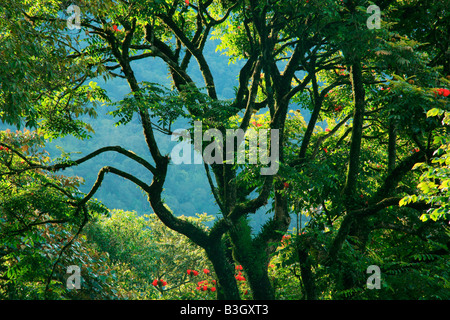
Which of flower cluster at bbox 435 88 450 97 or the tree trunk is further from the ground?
flower cluster at bbox 435 88 450 97

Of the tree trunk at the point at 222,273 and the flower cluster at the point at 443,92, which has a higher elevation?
the flower cluster at the point at 443,92

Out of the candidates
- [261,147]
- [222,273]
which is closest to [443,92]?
[261,147]

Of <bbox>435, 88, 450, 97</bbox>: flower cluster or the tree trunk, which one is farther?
the tree trunk

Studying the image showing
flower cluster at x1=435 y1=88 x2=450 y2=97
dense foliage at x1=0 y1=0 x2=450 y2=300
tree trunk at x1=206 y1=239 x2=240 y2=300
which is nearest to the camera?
flower cluster at x1=435 y1=88 x2=450 y2=97

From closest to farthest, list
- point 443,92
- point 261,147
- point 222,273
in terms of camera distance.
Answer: point 443,92 → point 261,147 → point 222,273

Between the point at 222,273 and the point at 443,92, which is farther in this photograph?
the point at 222,273

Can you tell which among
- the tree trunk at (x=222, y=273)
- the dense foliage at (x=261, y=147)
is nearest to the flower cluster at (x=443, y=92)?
the dense foliage at (x=261, y=147)

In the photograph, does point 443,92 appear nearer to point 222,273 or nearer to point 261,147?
point 261,147

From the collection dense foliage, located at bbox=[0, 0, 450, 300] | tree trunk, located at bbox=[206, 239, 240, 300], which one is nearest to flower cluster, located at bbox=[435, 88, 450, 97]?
dense foliage, located at bbox=[0, 0, 450, 300]

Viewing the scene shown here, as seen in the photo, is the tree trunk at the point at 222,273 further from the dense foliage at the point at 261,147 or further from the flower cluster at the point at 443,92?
the flower cluster at the point at 443,92

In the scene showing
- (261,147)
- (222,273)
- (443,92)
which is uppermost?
(261,147)

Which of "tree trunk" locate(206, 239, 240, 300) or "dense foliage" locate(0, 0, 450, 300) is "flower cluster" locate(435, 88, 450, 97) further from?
"tree trunk" locate(206, 239, 240, 300)

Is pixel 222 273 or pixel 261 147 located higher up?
pixel 261 147
